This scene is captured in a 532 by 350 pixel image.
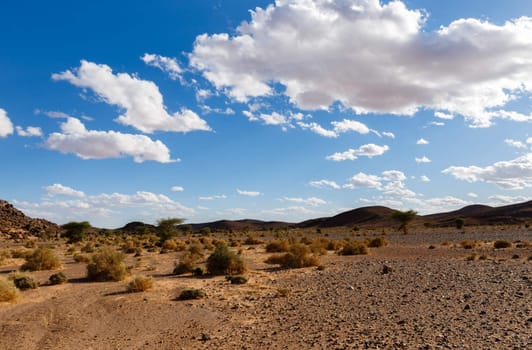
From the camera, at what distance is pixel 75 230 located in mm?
59812

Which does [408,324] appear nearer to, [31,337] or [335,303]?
[335,303]

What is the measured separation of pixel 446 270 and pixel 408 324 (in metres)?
10.9

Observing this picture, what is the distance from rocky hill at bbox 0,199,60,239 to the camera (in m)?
79.2

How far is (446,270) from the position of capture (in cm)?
2044

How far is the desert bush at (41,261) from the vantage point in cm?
2550

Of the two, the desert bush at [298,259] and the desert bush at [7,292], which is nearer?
the desert bush at [7,292]

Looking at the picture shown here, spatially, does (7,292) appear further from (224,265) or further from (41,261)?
(41,261)

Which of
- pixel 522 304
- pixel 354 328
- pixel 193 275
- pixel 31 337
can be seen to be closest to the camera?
pixel 354 328

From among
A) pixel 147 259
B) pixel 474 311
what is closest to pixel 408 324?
pixel 474 311

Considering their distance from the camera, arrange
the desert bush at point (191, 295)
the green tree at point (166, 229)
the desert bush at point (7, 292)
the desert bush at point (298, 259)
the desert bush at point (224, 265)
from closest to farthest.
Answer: the desert bush at point (7, 292) → the desert bush at point (191, 295) → the desert bush at point (224, 265) → the desert bush at point (298, 259) → the green tree at point (166, 229)

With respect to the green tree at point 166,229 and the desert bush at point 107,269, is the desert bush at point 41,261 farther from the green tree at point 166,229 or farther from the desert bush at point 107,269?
the green tree at point 166,229

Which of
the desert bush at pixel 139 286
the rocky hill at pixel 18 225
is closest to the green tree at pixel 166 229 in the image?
the rocky hill at pixel 18 225

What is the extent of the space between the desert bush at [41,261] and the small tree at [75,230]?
34.9 meters

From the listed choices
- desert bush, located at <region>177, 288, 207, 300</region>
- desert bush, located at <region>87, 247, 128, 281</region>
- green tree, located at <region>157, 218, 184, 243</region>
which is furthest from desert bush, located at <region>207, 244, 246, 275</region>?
green tree, located at <region>157, 218, 184, 243</region>
